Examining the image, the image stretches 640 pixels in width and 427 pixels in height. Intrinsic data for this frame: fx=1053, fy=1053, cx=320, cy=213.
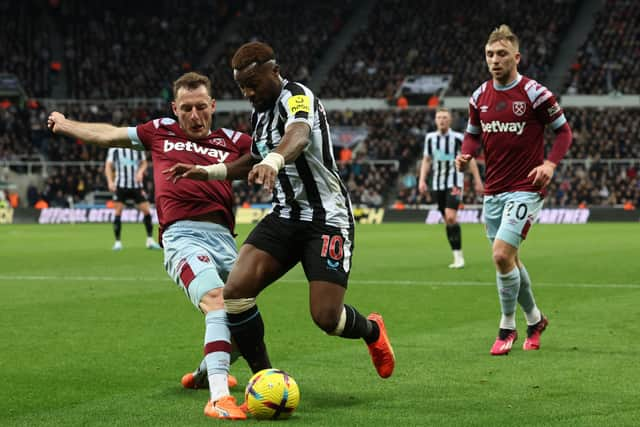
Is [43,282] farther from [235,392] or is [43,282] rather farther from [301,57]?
[301,57]

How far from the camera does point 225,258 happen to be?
6.88 metres

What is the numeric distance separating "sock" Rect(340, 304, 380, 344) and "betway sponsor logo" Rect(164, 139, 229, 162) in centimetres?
136

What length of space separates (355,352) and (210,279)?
2172 millimetres

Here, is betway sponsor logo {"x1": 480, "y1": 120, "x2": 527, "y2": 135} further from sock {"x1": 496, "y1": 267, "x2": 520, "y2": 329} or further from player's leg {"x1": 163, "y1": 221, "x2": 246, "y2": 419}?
player's leg {"x1": 163, "y1": 221, "x2": 246, "y2": 419}

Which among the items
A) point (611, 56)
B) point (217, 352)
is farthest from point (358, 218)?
point (217, 352)

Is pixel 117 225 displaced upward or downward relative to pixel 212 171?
downward

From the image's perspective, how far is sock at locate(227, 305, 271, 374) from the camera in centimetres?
631

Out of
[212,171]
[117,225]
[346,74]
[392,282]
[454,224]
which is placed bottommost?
[346,74]

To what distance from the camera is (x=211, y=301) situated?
636cm

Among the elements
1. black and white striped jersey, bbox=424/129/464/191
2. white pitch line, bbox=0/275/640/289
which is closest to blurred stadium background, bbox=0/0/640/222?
black and white striped jersey, bbox=424/129/464/191

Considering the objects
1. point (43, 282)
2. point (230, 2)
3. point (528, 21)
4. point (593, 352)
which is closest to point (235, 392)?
point (593, 352)

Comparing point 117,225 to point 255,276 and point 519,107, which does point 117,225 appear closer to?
point 519,107

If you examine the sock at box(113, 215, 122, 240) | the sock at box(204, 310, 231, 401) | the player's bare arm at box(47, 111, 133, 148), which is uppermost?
the player's bare arm at box(47, 111, 133, 148)

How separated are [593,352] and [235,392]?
9.83 feet
